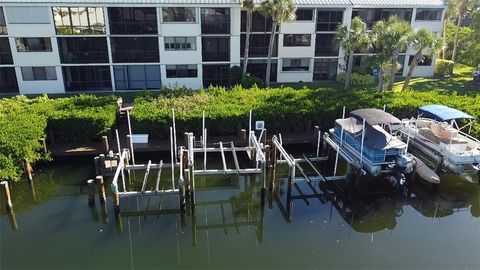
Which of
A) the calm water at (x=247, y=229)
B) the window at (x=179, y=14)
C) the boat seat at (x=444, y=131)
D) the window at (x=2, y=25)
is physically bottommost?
the calm water at (x=247, y=229)

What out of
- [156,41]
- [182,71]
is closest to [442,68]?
[182,71]

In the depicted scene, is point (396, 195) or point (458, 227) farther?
point (396, 195)

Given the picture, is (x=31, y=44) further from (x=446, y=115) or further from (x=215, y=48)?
(x=446, y=115)

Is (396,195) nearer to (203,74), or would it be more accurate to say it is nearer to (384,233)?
(384,233)

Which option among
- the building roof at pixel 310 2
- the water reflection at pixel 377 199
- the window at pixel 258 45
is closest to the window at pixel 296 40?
the window at pixel 258 45

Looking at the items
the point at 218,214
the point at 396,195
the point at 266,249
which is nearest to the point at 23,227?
the point at 218,214

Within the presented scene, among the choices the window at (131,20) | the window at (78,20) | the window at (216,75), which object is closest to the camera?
the window at (78,20)

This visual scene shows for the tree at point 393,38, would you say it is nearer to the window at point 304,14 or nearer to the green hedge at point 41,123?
the window at point 304,14
